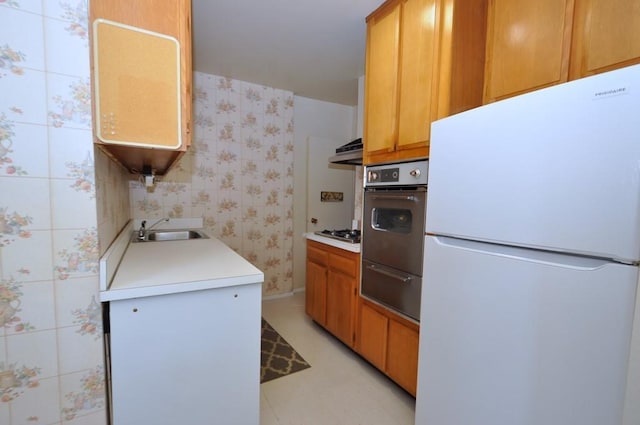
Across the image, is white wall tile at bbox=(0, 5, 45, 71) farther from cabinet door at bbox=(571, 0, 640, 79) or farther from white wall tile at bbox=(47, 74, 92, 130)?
cabinet door at bbox=(571, 0, 640, 79)

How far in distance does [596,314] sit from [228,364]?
132 centimetres

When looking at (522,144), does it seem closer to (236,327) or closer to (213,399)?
(236,327)

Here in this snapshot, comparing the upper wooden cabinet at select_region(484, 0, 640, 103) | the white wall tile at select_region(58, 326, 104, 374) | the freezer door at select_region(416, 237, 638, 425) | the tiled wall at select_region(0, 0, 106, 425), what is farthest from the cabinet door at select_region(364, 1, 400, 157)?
the white wall tile at select_region(58, 326, 104, 374)

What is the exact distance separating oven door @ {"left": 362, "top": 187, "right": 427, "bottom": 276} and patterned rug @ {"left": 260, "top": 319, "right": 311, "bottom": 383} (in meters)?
0.96

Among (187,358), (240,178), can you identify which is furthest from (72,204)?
(240,178)

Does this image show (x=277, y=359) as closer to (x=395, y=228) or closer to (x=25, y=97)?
(x=395, y=228)

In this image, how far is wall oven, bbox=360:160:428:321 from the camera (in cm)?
158

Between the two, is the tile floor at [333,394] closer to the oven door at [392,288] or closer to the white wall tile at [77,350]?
the oven door at [392,288]

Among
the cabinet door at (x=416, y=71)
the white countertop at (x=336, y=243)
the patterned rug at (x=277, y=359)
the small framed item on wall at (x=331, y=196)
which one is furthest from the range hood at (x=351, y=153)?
the patterned rug at (x=277, y=359)

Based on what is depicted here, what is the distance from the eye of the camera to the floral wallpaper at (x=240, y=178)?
2852 mm

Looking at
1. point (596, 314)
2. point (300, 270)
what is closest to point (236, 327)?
point (596, 314)

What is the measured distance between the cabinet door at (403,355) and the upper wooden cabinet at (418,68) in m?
1.04

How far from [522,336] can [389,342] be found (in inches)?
39.7

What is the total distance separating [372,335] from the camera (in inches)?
75.9
